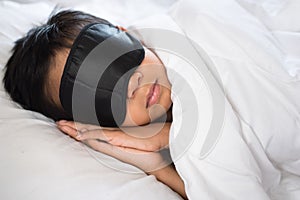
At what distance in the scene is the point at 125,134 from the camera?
2.61ft

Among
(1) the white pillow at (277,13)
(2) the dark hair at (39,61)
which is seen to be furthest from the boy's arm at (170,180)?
(1) the white pillow at (277,13)

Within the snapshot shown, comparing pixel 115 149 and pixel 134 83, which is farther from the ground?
pixel 134 83

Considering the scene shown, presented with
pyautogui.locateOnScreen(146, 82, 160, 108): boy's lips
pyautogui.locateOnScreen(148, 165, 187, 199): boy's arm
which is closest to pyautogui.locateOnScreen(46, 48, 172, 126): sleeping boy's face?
pyautogui.locateOnScreen(146, 82, 160, 108): boy's lips

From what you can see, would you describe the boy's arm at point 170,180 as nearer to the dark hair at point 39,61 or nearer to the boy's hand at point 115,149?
the boy's hand at point 115,149

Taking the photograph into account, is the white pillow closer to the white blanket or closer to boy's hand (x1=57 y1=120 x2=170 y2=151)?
the white blanket

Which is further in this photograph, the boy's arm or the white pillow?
the white pillow

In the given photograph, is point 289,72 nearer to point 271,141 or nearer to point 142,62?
point 271,141

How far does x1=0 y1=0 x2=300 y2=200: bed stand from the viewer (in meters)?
0.68

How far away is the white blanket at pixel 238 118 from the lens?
0.69 m

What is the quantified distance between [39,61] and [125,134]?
0.24m

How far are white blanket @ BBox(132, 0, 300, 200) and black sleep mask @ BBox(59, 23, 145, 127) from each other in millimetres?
100

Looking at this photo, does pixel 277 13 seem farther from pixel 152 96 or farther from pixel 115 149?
pixel 115 149

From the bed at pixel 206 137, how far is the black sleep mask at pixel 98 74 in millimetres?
A: 73

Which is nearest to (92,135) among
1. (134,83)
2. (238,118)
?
(134,83)
